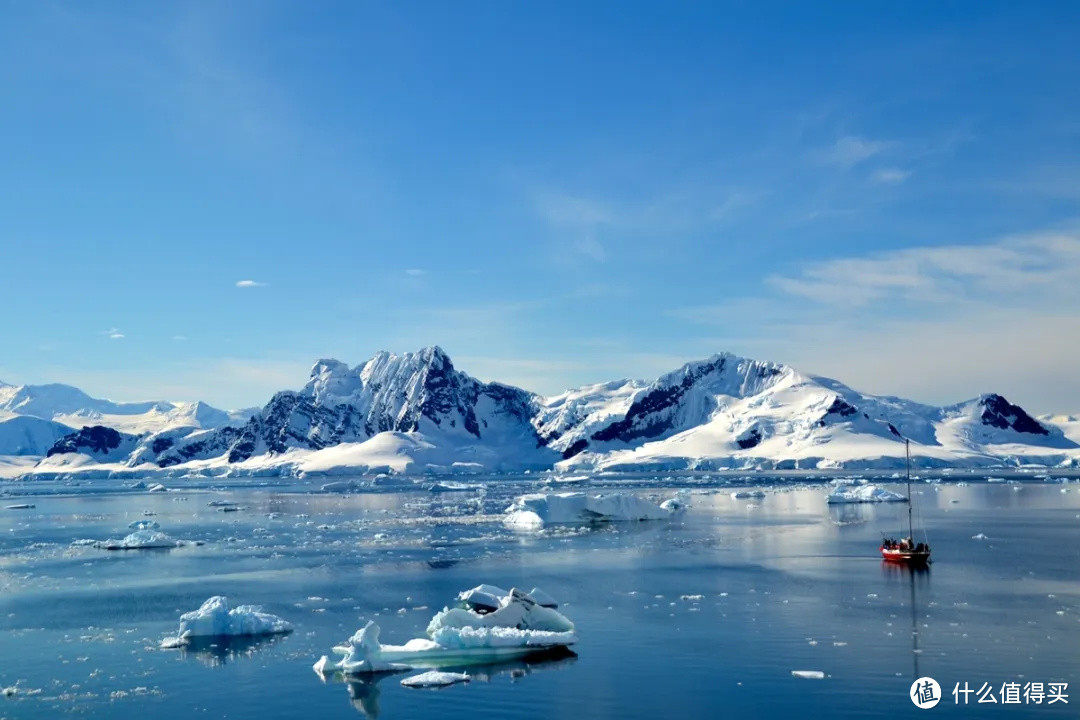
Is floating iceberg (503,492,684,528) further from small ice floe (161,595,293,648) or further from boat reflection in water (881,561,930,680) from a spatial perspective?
small ice floe (161,595,293,648)

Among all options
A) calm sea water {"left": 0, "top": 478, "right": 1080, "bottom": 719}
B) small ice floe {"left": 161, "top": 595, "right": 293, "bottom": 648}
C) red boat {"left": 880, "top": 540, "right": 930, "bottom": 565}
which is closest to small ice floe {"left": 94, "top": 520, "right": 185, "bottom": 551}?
calm sea water {"left": 0, "top": 478, "right": 1080, "bottom": 719}

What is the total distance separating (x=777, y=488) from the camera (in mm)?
119625

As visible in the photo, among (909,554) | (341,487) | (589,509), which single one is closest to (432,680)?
(909,554)

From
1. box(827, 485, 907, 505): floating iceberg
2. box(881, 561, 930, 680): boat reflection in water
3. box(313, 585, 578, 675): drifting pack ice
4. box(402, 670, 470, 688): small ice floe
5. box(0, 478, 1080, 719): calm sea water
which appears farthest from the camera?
box(827, 485, 907, 505): floating iceberg

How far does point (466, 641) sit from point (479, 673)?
130 cm

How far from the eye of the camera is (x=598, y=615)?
32.5 metres

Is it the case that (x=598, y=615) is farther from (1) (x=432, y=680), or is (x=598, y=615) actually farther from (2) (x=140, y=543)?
(2) (x=140, y=543)

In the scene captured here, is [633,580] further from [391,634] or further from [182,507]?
[182,507]

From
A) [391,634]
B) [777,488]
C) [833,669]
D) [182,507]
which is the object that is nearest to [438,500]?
[182,507]

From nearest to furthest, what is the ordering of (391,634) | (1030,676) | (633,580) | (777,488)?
(1030,676)
(391,634)
(633,580)
(777,488)

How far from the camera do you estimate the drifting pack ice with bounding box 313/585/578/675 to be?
82.6ft

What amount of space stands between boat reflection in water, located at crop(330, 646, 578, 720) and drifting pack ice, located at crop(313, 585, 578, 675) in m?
0.27

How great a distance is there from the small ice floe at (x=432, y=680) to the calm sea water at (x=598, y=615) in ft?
1.27

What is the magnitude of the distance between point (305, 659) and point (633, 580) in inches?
697
